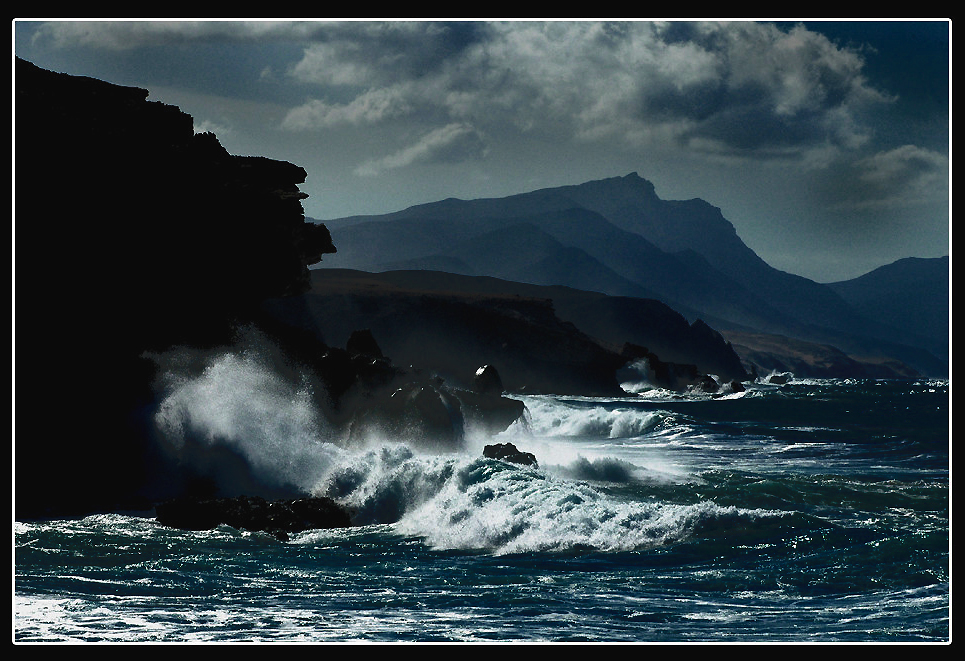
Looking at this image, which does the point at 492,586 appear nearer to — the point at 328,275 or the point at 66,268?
the point at 66,268

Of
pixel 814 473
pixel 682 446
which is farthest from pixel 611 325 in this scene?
pixel 814 473

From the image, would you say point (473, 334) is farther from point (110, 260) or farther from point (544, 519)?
point (544, 519)

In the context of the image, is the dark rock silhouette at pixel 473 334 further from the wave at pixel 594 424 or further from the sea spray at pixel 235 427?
the sea spray at pixel 235 427

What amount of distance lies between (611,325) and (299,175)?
138148 millimetres

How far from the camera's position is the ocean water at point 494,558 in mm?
11711

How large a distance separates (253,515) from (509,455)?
11113mm

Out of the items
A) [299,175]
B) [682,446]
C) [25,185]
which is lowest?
[682,446]

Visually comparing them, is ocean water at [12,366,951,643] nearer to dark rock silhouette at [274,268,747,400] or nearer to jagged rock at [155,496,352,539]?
jagged rock at [155,496,352,539]

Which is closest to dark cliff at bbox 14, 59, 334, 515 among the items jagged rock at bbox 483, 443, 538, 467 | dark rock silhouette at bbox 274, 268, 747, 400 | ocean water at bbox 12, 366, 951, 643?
ocean water at bbox 12, 366, 951, 643

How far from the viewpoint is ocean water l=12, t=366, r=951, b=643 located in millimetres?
11711

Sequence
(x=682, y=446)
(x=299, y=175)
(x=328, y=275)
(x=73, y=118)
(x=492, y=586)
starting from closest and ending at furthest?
(x=492, y=586)
(x=73, y=118)
(x=299, y=175)
(x=682, y=446)
(x=328, y=275)

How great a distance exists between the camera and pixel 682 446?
41719 mm

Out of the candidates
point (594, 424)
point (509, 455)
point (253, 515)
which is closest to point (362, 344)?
point (509, 455)

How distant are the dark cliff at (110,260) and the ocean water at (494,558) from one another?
6.42 feet
